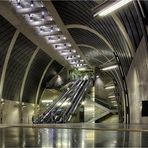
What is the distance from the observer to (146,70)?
10336 millimetres

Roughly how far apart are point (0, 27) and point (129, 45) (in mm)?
10341

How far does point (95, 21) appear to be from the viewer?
16.0 metres

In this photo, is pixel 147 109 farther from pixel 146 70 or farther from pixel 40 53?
pixel 40 53

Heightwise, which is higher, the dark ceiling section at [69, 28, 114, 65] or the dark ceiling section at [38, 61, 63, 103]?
the dark ceiling section at [69, 28, 114, 65]

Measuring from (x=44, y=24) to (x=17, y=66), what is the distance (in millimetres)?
9031

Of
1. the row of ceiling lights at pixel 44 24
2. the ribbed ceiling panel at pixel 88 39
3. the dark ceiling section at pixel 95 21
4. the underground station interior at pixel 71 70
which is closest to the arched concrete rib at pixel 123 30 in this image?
the underground station interior at pixel 71 70

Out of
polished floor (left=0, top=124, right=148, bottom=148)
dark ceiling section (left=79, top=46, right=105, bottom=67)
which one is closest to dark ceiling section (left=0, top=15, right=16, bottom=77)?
dark ceiling section (left=79, top=46, right=105, bottom=67)

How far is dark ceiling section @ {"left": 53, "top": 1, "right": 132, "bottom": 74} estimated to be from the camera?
44.8 feet

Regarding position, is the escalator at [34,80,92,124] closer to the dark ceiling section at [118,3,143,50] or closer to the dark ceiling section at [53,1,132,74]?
the dark ceiling section at [53,1,132,74]

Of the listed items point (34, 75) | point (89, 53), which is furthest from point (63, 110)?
point (34, 75)

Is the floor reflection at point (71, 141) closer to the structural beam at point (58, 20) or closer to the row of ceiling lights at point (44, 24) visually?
the structural beam at point (58, 20)

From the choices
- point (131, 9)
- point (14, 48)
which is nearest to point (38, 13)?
point (14, 48)

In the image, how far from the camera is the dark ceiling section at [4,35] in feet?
62.1

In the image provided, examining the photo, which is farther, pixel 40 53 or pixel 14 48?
pixel 40 53
